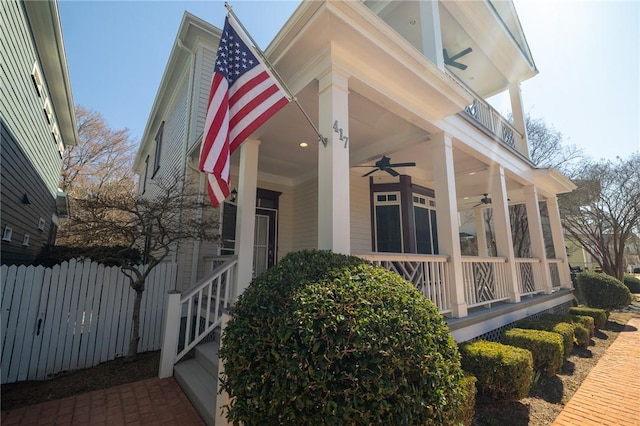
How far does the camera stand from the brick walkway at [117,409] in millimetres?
2736

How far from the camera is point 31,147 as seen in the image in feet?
20.3

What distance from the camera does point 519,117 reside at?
8328 millimetres

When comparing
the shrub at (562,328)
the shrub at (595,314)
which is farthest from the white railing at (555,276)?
the shrub at (562,328)

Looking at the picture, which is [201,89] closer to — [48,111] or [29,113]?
[29,113]

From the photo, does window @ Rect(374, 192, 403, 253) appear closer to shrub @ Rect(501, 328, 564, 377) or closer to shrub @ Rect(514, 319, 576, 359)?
shrub @ Rect(514, 319, 576, 359)

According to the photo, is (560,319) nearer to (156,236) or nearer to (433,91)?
(433,91)

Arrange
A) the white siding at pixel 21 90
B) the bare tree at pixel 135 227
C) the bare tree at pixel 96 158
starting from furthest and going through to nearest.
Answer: the bare tree at pixel 96 158 → the white siding at pixel 21 90 → the bare tree at pixel 135 227

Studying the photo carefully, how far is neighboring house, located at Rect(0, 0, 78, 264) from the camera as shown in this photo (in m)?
4.65

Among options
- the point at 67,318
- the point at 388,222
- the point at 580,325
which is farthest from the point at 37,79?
the point at 580,325

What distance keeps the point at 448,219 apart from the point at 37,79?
8901 millimetres

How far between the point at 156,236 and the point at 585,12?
34.2 feet

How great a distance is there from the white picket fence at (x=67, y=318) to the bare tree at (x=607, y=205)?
1921 centimetres

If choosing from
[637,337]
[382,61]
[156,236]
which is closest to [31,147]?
[156,236]

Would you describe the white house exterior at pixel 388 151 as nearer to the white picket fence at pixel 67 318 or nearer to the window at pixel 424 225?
the window at pixel 424 225
